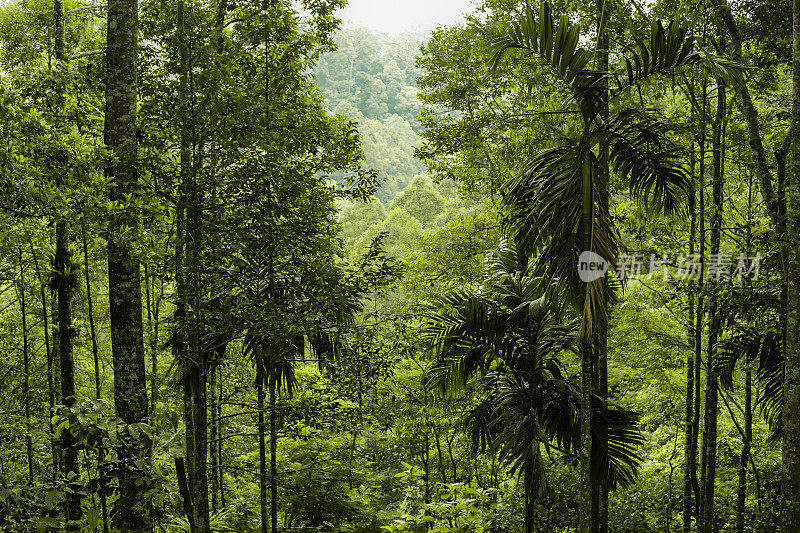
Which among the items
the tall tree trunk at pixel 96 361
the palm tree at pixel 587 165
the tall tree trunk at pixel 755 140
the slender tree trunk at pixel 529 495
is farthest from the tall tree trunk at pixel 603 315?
the tall tree trunk at pixel 96 361

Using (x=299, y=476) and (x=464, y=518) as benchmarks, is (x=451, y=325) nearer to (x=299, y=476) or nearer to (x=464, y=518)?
(x=464, y=518)

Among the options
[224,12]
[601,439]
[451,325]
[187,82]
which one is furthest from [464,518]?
[224,12]

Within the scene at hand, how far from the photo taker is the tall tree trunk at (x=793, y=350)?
15.5 ft

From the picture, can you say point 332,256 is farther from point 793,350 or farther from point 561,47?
point 793,350

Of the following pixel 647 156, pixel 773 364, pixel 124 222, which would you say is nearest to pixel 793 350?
pixel 773 364

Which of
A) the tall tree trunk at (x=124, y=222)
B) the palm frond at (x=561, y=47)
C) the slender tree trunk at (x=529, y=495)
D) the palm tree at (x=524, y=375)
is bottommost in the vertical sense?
the slender tree trunk at (x=529, y=495)

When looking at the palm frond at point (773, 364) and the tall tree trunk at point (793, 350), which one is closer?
the tall tree trunk at point (793, 350)

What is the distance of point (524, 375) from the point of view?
613cm

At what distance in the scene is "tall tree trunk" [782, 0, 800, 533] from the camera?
4.72 metres

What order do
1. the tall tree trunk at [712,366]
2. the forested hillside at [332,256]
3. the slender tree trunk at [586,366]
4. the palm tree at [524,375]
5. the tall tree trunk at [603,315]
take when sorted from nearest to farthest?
the forested hillside at [332,256] → the slender tree trunk at [586,366] → the tall tree trunk at [603,315] → the palm tree at [524,375] → the tall tree trunk at [712,366]

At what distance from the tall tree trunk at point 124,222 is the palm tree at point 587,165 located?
332 centimetres

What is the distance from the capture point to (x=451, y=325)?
632 centimetres

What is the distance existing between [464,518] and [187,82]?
4655mm

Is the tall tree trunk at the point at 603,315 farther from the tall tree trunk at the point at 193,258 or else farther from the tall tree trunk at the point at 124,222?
the tall tree trunk at the point at 124,222
